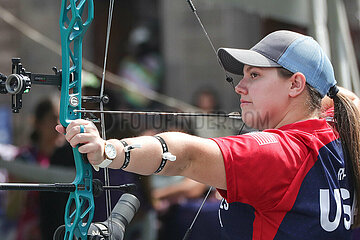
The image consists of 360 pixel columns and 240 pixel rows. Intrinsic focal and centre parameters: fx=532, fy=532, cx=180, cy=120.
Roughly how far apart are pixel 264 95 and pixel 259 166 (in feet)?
0.94

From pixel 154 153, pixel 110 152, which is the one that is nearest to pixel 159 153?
pixel 154 153

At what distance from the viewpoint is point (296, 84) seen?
1.64 m

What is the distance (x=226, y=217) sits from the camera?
1.67 m

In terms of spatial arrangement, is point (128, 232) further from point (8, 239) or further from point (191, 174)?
point (191, 174)

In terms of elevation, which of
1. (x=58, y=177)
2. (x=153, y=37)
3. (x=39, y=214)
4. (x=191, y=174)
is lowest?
(x=39, y=214)

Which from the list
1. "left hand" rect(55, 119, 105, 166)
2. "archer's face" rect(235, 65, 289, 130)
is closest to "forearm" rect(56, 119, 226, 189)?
"left hand" rect(55, 119, 105, 166)

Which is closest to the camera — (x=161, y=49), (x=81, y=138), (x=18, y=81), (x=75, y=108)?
(x=81, y=138)

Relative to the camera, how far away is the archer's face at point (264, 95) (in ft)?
5.35

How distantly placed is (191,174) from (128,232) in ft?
5.69

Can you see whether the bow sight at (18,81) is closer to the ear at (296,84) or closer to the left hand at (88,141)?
the left hand at (88,141)

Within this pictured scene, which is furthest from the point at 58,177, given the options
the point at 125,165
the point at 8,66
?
the point at 8,66

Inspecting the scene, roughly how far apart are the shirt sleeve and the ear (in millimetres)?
209

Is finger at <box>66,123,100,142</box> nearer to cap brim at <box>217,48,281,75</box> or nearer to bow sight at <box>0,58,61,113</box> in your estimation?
bow sight at <box>0,58,61,113</box>

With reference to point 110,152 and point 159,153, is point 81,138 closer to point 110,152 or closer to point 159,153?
point 110,152
